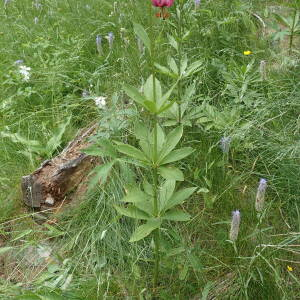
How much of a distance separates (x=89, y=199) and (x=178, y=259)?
610mm

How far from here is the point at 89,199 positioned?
2.21 metres

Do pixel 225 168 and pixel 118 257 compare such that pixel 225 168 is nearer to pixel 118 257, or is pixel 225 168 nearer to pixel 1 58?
pixel 118 257

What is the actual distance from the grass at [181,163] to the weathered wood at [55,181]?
11 cm

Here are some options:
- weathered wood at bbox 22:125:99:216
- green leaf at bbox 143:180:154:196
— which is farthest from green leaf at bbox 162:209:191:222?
weathered wood at bbox 22:125:99:216

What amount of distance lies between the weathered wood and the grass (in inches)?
4.2

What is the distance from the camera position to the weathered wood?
7.68 feet

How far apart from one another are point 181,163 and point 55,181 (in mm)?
682

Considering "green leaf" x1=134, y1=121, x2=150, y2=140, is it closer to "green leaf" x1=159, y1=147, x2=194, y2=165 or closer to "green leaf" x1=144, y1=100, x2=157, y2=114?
"green leaf" x1=159, y1=147, x2=194, y2=165

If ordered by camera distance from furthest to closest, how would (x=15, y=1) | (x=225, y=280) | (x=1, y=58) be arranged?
(x=15, y=1) → (x=1, y=58) → (x=225, y=280)

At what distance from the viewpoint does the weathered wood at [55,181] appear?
234 centimetres

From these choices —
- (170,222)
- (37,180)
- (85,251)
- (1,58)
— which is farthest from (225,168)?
(1,58)

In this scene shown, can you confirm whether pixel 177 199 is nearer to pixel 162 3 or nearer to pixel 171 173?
pixel 171 173

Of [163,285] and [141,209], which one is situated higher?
[141,209]

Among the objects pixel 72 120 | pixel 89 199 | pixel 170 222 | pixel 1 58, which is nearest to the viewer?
pixel 170 222
